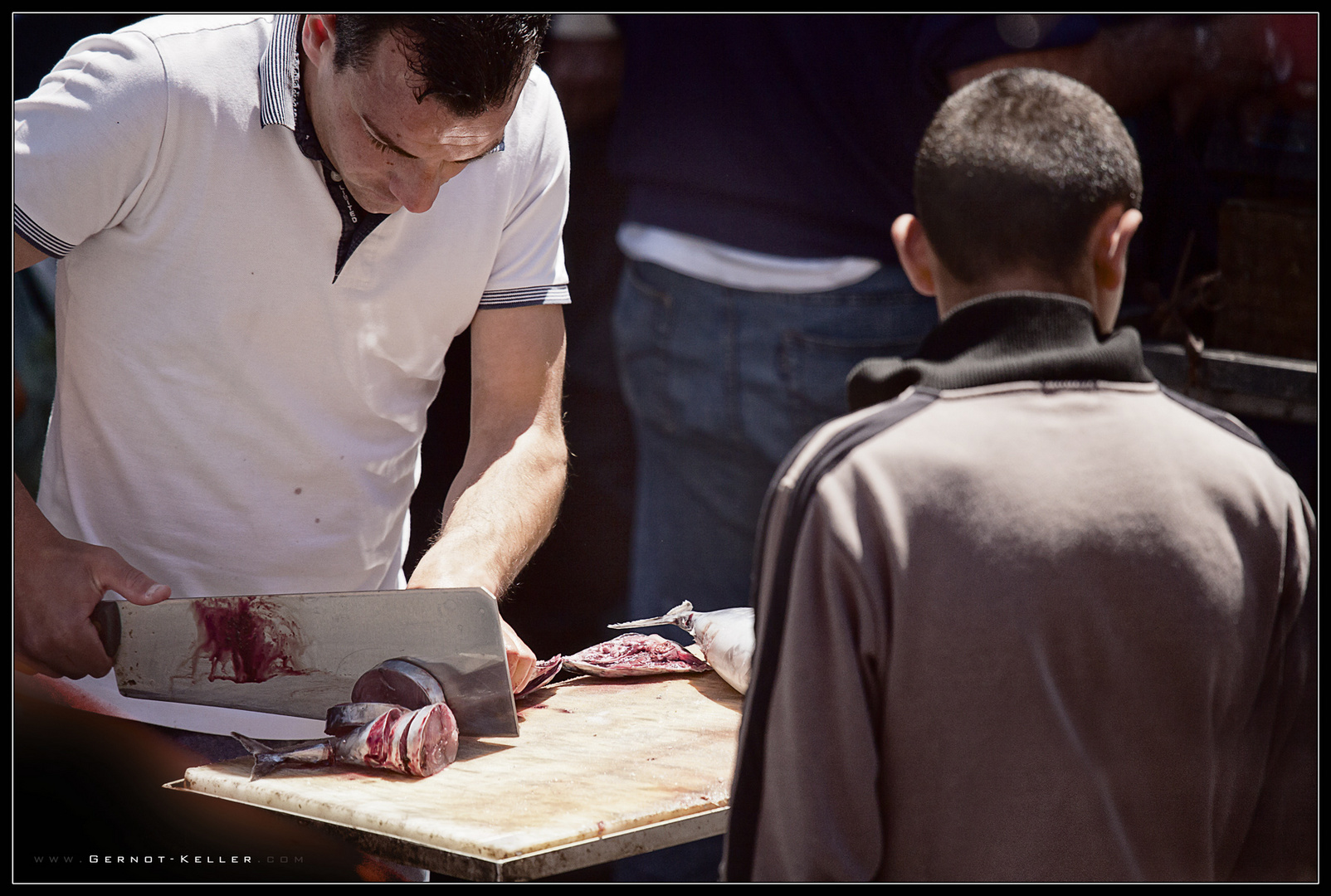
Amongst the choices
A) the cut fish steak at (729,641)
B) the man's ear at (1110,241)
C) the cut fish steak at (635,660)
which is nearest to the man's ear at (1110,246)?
the man's ear at (1110,241)

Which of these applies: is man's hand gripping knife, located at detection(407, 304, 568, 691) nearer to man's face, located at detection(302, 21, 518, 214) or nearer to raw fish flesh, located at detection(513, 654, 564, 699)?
raw fish flesh, located at detection(513, 654, 564, 699)

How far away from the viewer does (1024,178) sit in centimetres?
151

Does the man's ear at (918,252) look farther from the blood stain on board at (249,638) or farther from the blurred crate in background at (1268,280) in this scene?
the blurred crate in background at (1268,280)

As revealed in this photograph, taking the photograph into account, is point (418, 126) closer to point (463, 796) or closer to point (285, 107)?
point (285, 107)

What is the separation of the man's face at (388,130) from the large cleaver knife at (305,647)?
76 cm

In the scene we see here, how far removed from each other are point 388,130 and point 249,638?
38.2 inches

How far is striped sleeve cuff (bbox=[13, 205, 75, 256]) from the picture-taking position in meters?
2.17

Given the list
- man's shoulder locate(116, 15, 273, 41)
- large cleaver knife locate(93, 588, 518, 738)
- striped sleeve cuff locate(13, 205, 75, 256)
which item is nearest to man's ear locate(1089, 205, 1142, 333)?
large cleaver knife locate(93, 588, 518, 738)

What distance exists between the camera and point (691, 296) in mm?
3266

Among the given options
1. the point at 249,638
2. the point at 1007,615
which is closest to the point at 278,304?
the point at 249,638

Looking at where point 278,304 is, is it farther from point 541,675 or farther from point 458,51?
point 541,675

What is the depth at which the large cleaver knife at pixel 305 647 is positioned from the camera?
216 cm
